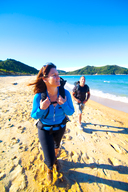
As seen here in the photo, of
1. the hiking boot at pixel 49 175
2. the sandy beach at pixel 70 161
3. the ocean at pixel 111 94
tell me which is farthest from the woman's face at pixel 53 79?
the ocean at pixel 111 94

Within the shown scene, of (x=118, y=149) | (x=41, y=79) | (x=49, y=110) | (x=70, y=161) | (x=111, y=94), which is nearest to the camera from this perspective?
(x=49, y=110)

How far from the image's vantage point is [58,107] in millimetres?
1693

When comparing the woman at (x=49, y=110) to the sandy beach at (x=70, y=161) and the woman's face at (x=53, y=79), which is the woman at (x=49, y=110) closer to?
the woman's face at (x=53, y=79)

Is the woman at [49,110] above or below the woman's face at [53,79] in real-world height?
below

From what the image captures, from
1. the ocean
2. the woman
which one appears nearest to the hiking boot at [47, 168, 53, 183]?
the woman

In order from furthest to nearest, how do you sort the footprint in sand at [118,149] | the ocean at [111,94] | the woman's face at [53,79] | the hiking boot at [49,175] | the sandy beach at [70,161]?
1. the ocean at [111,94]
2. the footprint in sand at [118,149]
3. the sandy beach at [70,161]
4. the hiking boot at [49,175]
5. the woman's face at [53,79]

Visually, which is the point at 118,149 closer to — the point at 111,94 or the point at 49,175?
the point at 49,175

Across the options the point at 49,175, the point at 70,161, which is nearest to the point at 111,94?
the point at 70,161

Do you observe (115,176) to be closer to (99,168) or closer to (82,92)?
(99,168)

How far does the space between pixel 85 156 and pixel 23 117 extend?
3.40 m

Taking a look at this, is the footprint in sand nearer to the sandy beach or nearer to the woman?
the sandy beach

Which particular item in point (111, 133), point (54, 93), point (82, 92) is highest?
point (54, 93)

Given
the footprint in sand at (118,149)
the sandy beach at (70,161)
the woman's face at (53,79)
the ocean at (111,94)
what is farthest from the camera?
the ocean at (111,94)

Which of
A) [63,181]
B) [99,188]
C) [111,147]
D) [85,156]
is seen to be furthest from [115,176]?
[63,181]
